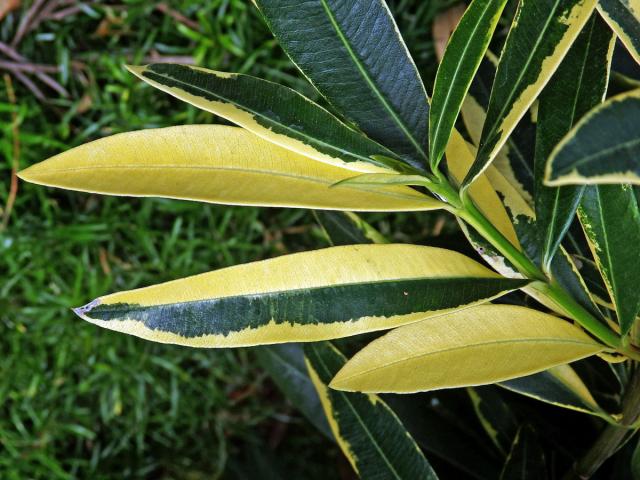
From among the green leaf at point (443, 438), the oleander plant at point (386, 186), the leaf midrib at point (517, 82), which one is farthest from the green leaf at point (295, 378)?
the leaf midrib at point (517, 82)

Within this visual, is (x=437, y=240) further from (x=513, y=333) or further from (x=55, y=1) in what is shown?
(x=55, y=1)

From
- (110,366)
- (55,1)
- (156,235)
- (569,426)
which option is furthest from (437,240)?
(55,1)

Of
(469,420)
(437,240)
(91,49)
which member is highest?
(91,49)

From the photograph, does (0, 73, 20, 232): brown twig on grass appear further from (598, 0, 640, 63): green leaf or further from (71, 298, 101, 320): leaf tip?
(598, 0, 640, 63): green leaf

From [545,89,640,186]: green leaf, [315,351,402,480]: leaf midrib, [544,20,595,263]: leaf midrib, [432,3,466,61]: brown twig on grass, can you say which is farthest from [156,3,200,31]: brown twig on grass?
[545,89,640,186]: green leaf

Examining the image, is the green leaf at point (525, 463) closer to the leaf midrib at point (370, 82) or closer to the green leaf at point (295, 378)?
the green leaf at point (295, 378)

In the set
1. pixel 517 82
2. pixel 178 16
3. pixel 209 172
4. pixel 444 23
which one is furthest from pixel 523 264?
pixel 178 16
